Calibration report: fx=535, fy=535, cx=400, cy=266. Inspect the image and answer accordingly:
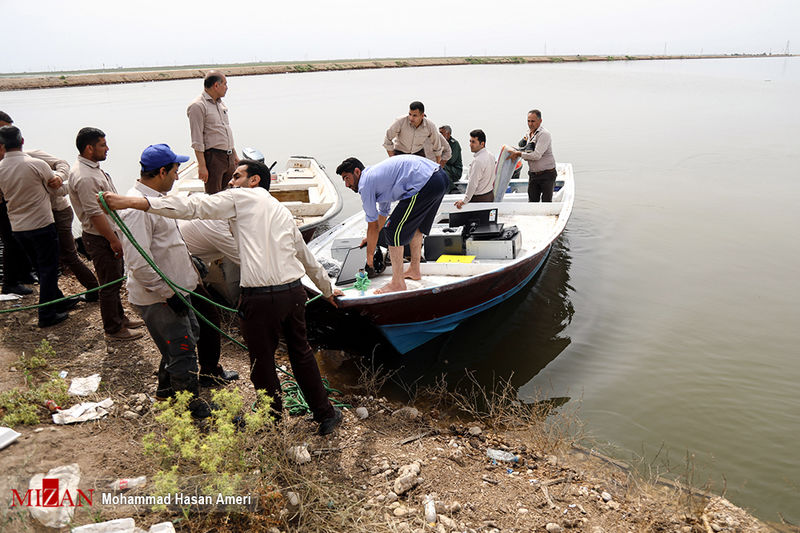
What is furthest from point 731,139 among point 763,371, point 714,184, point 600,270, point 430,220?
point 430,220

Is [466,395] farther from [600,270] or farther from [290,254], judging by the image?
[600,270]

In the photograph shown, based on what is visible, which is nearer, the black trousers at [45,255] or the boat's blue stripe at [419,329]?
the black trousers at [45,255]

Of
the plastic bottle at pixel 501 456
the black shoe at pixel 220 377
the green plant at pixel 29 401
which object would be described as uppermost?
the green plant at pixel 29 401

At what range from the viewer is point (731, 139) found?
67.5 ft

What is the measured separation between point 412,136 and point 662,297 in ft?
14.1

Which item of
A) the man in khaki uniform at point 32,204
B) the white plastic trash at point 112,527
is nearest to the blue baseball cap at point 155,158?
the white plastic trash at point 112,527

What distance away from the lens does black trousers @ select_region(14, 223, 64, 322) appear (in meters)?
5.09

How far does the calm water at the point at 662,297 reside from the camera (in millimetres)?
4938

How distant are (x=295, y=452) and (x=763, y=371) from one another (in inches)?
205

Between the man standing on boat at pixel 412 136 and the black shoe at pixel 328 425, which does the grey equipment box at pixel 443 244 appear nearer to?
the man standing on boat at pixel 412 136

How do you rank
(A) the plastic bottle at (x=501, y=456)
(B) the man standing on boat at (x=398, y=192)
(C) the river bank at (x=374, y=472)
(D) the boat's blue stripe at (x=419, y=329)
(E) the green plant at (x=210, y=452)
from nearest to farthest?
1. (E) the green plant at (x=210, y=452)
2. (C) the river bank at (x=374, y=472)
3. (A) the plastic bottle at (x=501, y=456)
4. (B) the man standing on boat at (x=398, y=192)
5. (D) the boat's blue stripe at (x=419, y=329)

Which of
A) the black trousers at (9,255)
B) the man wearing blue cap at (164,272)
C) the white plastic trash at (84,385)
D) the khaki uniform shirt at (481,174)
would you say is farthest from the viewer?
the khaki uniform shirt at (481,174)

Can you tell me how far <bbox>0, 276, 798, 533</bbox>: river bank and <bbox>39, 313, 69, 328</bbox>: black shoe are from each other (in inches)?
19.4

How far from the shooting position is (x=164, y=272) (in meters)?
Answer: 3.60
